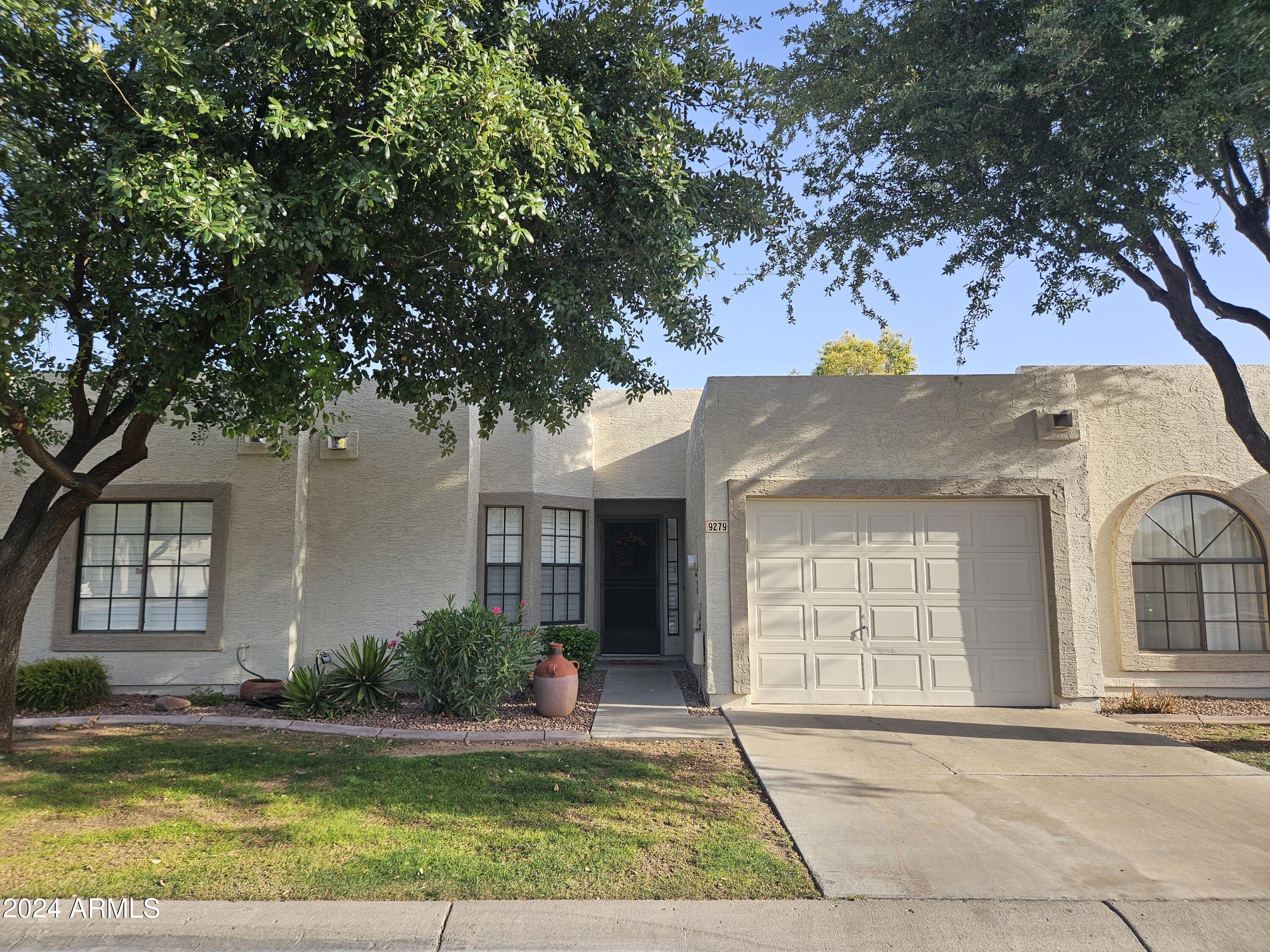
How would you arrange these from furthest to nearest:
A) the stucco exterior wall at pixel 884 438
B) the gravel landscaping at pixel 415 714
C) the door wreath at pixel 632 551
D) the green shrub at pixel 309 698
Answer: the door wreath at pixel 632 551, the stucco exterior wall at pixel 884 438, the green shrub at pixel 309 698, the gravel landscaping at pixel 415 714

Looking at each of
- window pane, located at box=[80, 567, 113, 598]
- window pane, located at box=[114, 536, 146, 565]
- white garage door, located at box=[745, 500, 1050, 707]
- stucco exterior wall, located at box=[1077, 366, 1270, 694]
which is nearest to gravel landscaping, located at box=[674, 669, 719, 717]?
white garage door, located at box=[745, 500, 1050, 707]

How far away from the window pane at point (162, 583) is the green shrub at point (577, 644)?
4.89 m

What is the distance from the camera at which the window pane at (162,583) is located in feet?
33.3

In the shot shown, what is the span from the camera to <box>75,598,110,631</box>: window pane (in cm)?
1008

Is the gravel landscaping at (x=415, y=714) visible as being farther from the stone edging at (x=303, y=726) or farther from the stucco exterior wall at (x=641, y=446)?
the stucco exterior wall at (x=641, y=446)

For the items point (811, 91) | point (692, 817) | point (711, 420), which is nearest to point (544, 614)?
point (711, 420)

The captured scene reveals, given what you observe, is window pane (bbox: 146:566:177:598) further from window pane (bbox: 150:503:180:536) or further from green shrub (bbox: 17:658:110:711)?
green shrub (bbox: 17:658:110:711)

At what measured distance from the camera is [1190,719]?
8.77 meters

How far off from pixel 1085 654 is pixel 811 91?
24.5ft

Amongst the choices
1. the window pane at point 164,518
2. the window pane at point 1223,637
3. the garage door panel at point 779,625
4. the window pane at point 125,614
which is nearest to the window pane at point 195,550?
the window pane at point 164,518

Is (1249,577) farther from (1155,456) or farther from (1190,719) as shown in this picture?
(1190,719)

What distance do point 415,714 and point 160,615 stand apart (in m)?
3.95

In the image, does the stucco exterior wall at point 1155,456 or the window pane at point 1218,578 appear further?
the window pane at point 1218,578

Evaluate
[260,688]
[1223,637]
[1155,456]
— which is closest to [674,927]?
[260,688]
